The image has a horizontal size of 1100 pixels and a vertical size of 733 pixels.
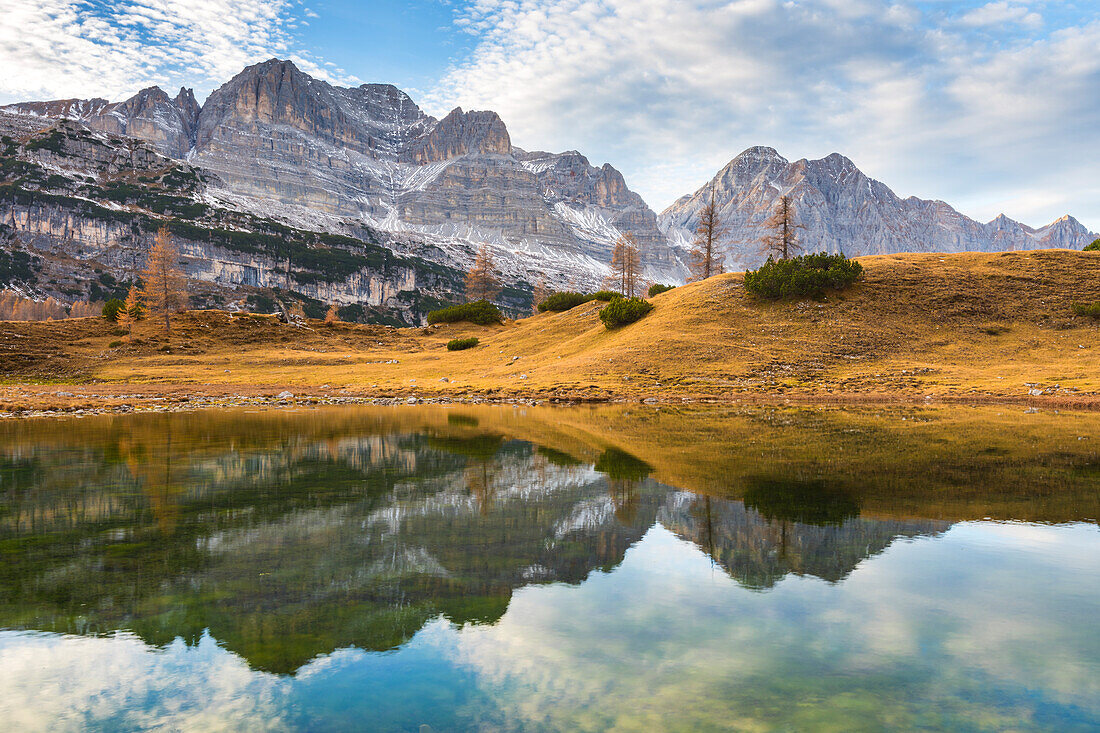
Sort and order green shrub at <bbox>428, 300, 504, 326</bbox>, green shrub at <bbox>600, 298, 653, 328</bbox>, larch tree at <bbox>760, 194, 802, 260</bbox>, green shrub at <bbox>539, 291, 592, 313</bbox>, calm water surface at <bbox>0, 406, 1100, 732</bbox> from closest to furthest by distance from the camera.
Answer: calm water surface at <bbox>0, 406, 1100, 732</bbox> < green shrub at <bbox>600, 298, 653, 328</bbox> < larch tree at <bbox>760, 194, 802, 260</bbox> < green shrub at <bbox>539, 291, 592, 313</bbox> < green shrub at <bbox>428, 300, 504, 326</bbox>

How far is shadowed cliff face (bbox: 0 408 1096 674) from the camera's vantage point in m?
6.95

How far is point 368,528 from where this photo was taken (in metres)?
10.3

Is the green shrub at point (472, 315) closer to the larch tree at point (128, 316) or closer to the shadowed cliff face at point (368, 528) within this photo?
the larch tree at point (128, 316)

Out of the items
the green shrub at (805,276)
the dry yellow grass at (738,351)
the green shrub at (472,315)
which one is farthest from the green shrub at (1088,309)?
the green shrub at (472,315)

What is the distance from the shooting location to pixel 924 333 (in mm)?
48625

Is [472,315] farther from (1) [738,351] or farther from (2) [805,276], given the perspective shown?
(2) [805,276]

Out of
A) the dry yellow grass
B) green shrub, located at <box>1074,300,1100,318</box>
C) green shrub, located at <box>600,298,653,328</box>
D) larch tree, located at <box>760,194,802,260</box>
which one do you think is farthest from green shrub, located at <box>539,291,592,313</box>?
green shrub, located at <box>1074,300,1100,318</box>

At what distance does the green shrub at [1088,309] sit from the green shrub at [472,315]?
63.5 m

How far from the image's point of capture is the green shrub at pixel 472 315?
272ft

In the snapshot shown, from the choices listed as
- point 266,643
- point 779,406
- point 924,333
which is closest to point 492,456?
point 266,643

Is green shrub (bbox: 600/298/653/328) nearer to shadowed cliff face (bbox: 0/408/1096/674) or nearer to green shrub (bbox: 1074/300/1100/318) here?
green shrub (bbox: 1074/300/1100/318)

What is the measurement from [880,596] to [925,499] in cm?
608

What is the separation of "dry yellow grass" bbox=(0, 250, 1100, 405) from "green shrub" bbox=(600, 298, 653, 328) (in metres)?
1.34

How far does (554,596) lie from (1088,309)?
62142 mm
